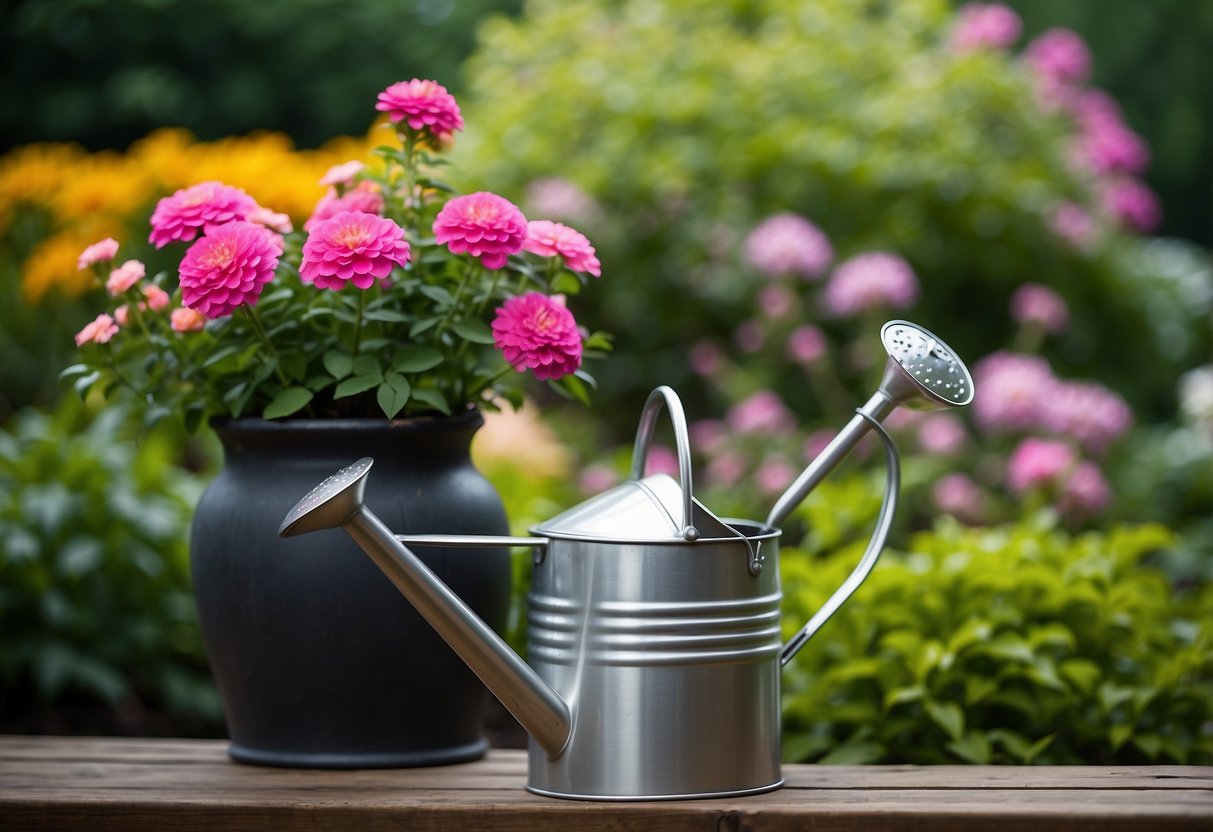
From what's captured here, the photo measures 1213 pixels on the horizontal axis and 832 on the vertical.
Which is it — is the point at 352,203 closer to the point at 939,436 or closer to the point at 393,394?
the point at 393,394

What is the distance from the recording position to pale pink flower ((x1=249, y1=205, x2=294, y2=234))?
64.2 inches

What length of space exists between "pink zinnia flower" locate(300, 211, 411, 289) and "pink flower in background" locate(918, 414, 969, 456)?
2.37 meters

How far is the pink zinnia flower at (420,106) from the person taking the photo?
5.16 feet

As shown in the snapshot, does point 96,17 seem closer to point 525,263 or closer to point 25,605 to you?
point 25,605

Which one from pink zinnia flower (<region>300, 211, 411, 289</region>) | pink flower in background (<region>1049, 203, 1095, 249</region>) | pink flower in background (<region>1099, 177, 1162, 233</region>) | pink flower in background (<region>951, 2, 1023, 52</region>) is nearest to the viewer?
pink zinnia flower (<region>300, 211, 411, 289</region>)

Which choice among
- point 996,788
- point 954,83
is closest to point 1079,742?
point 996,788

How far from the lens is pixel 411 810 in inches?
53.6

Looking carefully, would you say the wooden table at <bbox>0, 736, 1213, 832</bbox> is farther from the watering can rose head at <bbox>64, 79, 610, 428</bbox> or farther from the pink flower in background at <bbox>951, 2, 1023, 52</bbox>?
the pink flower in background at <bbox>951, 2, 1023, 52</bbox>

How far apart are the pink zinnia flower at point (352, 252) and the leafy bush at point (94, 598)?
4.77ft

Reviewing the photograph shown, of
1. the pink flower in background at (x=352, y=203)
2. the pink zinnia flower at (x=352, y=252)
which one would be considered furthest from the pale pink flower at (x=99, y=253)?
the pink zinnia flower at (x=352, y=252)

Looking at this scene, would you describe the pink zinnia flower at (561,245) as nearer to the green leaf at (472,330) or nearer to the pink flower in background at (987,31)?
the green leaf at (472,330)

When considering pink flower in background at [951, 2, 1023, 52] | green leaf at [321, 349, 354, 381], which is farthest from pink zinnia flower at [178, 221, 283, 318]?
pink flower in background at [951, 2, 1023, 52]

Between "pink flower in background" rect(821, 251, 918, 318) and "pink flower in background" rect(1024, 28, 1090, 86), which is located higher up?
"pink flower in background" rect(1024, 28, 1090, 86)

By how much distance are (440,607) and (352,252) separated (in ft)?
1.27
